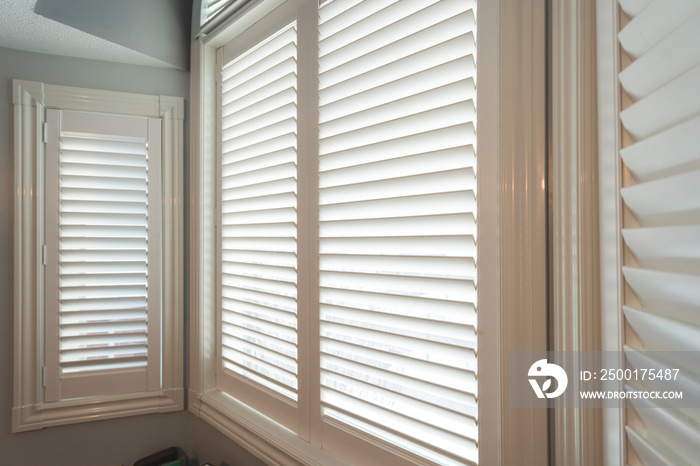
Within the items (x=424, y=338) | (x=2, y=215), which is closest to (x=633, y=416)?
(x=424, y=338)

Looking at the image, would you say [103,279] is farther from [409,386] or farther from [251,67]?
[409,386]

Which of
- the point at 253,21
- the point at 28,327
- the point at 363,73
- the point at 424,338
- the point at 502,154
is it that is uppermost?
the point at 253,21

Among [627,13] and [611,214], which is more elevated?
[627,13]

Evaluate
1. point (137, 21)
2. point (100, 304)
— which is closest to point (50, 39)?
point (137, 21)

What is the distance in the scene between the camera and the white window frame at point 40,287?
174 centimetres

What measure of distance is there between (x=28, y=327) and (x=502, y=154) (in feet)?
6.42

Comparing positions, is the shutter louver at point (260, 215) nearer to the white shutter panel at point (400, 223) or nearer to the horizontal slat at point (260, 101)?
the horizontal slat at point (260, 101)

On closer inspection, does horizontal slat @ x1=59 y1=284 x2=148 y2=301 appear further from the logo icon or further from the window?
the window

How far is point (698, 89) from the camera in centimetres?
46

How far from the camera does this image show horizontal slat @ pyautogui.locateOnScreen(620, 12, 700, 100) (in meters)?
0.47

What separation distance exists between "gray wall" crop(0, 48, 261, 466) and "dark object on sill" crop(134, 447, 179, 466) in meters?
0.09

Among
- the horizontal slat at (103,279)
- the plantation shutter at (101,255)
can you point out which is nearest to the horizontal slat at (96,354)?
the plantation shutter at (101,255)

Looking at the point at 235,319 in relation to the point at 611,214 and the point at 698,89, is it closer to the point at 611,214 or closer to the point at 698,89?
the point at 611,214

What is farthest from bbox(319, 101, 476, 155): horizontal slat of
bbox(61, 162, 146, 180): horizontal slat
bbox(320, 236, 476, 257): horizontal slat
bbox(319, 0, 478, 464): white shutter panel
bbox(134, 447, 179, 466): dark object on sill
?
bbox(134, 447, 179, 466): dark object on sill
